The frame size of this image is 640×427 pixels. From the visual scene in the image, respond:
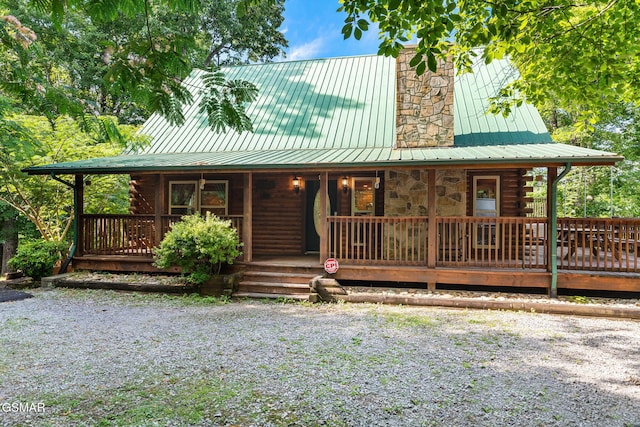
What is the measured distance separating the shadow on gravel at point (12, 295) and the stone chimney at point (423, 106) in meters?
9.01

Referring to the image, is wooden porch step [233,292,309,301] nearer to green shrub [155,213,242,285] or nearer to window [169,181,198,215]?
green shrub [155,213,242,285]

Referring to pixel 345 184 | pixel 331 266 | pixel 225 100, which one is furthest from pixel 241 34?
pixel 225 100

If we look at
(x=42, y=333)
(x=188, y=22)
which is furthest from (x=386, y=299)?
(x=188, y=22)

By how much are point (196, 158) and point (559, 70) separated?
788cm

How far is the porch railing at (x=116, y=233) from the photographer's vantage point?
9.64 meters

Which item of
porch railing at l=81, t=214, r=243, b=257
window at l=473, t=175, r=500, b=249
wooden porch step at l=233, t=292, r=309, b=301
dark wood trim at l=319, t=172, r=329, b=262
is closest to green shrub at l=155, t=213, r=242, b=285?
wooden porch step at l=233, t=292, r=309, b=301

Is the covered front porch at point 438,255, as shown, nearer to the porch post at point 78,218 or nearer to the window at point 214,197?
the porch post at point 78,218

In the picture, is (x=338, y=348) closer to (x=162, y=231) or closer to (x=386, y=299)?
(x=386, y=299)

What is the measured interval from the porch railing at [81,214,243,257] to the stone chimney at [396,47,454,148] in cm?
→ 618

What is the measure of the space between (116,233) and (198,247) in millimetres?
3614

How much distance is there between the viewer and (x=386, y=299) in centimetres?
759

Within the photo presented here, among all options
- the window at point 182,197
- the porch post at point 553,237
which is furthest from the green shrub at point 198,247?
the porch post at point 553,237

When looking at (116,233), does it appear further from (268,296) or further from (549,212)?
(549,212)

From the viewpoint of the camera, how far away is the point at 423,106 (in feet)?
30.8
